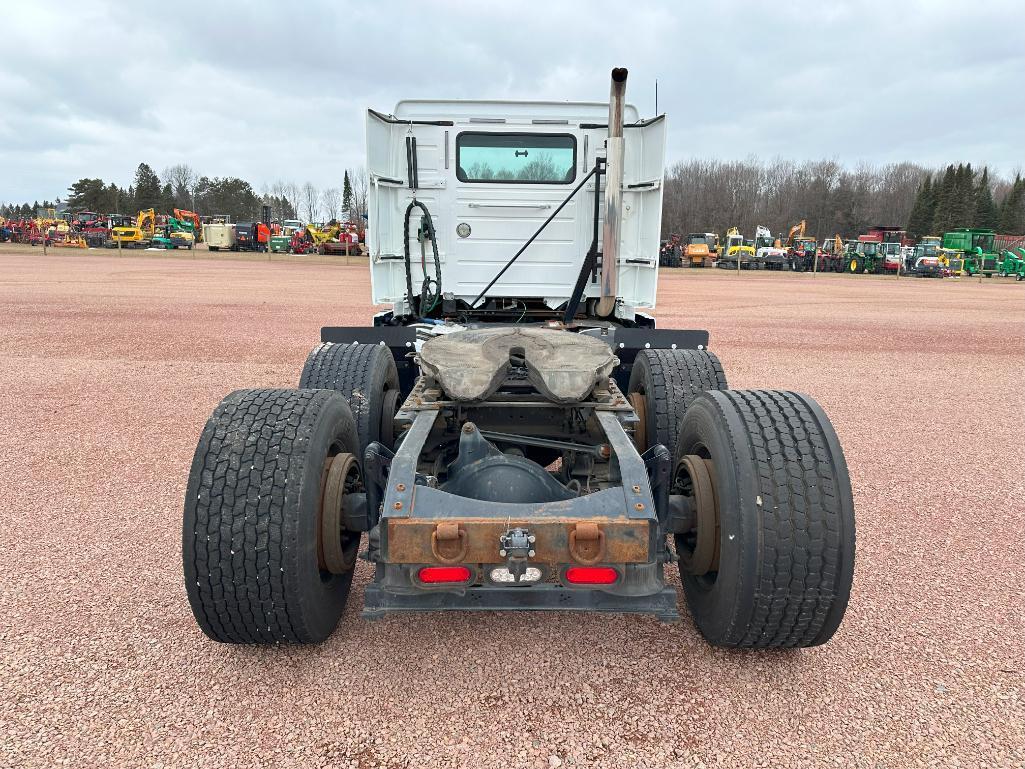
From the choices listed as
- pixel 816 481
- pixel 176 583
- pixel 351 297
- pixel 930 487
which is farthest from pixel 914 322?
pixel 176 583

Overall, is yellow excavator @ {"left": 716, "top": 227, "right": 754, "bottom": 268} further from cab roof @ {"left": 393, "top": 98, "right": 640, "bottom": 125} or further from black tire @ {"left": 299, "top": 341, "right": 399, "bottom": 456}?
black tire @ {"left": 299, "top": 341, "right": 399, "bottom": 456}

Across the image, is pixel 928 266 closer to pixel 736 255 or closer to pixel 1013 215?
pixel 736 255

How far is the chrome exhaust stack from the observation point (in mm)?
4113

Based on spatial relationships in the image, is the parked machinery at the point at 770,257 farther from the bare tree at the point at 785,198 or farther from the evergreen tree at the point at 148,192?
→ the evergreen tree at the point at 148,192

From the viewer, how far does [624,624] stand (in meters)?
2.99

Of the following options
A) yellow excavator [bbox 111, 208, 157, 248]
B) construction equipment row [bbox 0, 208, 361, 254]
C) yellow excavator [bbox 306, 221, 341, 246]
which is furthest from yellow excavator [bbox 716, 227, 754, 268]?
yellow excavator [bbox 111, 208, 157, 248]

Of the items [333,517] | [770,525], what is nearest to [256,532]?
[333,517]

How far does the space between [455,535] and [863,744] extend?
1.53 metres

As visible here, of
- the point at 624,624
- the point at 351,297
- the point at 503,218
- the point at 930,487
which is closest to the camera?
the point at 624,624

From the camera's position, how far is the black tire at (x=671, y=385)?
4.06 metres

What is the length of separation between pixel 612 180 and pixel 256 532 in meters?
3.27

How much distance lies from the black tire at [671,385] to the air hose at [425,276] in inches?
83.8

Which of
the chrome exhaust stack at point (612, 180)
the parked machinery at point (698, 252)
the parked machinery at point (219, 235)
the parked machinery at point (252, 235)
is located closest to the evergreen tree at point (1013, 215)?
the parked machinery at point (698, 252)

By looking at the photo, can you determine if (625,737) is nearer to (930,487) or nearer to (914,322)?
(930,487)
